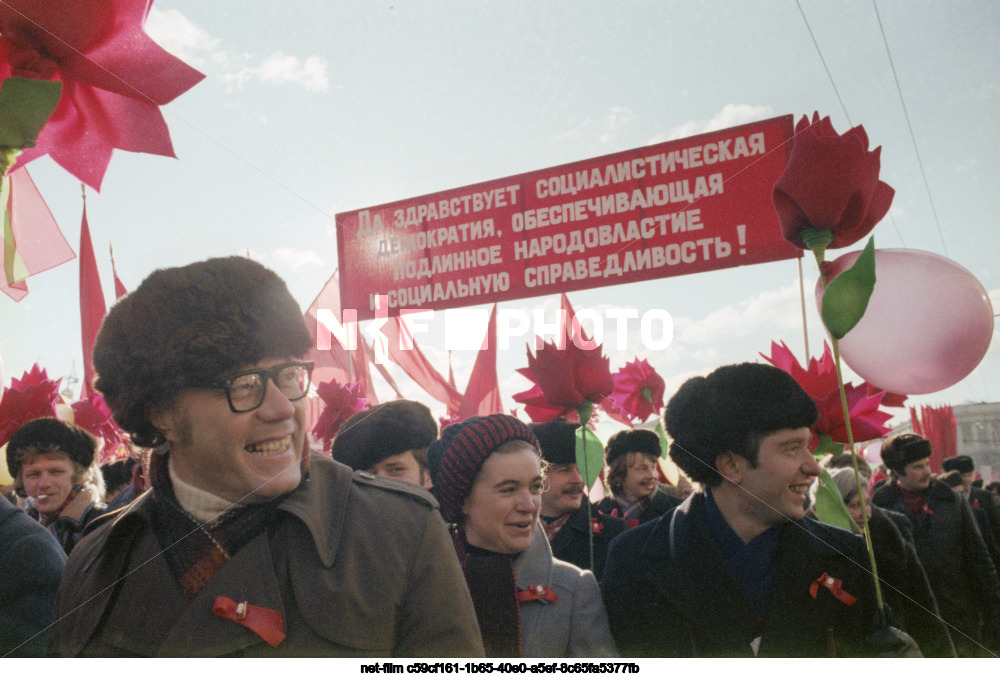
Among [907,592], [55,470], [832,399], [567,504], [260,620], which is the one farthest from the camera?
[567,504]

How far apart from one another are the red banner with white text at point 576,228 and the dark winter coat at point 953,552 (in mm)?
1739

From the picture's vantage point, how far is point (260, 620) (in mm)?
941

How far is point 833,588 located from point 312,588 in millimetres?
957

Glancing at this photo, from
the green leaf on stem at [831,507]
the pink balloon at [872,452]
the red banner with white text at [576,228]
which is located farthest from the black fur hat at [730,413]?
the pink balloon at [872,452]

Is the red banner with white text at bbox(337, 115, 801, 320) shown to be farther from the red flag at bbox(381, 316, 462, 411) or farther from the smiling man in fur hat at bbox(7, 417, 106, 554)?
the smiling man in fur hat at bbox(7, 417, 106, 554)

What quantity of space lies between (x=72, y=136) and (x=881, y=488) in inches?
123

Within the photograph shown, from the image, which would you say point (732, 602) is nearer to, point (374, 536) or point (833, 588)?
point (833, 588)

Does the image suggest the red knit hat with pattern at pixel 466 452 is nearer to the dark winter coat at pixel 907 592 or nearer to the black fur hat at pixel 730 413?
the black fur hat at pixel 730 413

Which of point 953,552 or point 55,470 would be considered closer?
point 55,470

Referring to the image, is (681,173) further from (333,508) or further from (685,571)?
(333,508)

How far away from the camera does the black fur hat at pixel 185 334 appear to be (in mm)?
1005

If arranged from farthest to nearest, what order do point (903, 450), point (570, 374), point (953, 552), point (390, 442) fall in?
point (903, 450) → point (953, 552) → point (390, 442) → point (570, 374)

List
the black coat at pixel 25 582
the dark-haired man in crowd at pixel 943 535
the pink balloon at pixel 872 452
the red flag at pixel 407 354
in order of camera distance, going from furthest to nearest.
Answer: the pink balloon at pixel 872 452
the dark-haired man in crowd at pixel 943 535
the red flag at pixel 407 354
the black coat at pixel 25 582

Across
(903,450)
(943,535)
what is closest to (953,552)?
(943,535)
